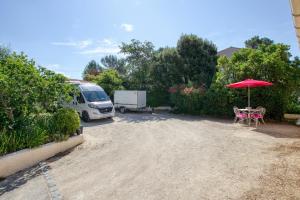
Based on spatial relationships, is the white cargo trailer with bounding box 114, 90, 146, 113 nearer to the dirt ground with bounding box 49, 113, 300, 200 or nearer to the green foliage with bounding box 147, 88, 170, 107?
the green foliage with bounding box 147, 88, 170, 107

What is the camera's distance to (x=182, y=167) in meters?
5.96

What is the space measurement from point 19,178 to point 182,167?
386cm

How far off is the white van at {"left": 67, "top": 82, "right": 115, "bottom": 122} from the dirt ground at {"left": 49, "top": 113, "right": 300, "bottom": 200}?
3716 millimetres

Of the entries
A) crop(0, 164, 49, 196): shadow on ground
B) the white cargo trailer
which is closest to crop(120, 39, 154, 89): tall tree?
the white cargo trailer

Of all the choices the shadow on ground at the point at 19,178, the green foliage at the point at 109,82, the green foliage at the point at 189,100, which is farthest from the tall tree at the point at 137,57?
the shadow on ground at the point at 19,178

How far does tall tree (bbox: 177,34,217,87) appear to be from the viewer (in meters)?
20.7

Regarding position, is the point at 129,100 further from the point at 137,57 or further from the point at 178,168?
the point at 178,168

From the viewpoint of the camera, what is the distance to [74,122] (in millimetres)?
8664

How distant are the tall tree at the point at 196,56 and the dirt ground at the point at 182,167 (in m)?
11.4

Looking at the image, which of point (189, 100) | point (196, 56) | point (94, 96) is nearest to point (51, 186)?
point (94, 96)

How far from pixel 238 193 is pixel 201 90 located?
1266cm

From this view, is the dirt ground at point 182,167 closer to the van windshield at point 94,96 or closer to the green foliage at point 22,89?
the green foliage at point 22,89

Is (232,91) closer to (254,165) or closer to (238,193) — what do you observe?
(254,165)

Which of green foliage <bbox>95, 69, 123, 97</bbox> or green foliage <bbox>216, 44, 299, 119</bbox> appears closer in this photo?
green foliage <bbox>216, 44, 299, 119</bbox>
